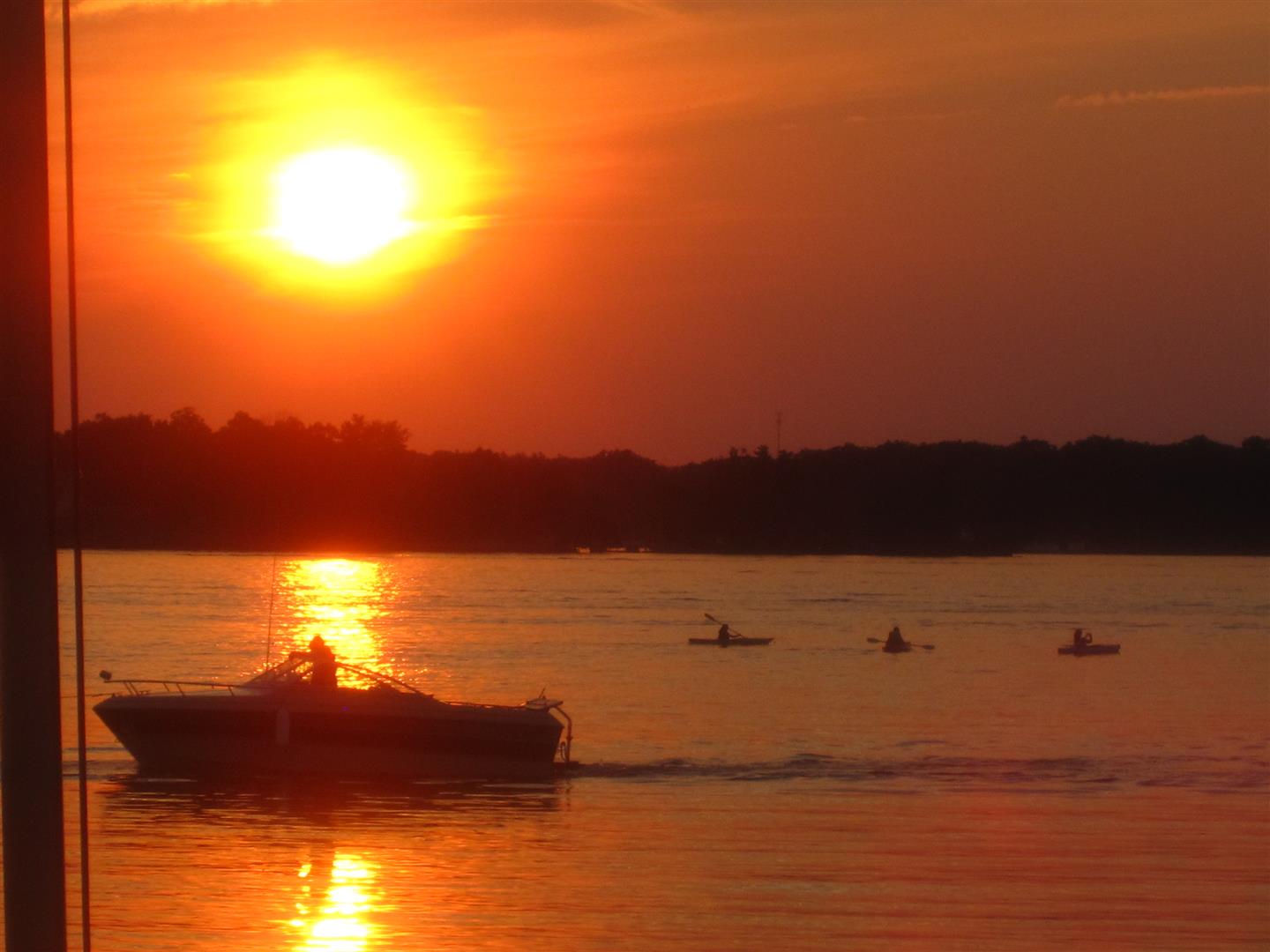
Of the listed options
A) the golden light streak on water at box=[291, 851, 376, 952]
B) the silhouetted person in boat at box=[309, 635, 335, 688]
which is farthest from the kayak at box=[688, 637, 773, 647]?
the golden light streak on water at box=[291, 851, 376, 952]

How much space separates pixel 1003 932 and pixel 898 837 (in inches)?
294

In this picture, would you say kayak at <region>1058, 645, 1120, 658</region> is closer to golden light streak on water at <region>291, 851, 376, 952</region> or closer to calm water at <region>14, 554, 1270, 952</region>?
calm water at <region>14, 554, 1270, 952</region>

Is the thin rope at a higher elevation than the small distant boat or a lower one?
higher

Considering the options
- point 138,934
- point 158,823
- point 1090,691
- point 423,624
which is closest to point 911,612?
point 423,624

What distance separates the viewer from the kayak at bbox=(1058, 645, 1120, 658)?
231ft

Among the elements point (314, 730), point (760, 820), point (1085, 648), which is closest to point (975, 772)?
point (760, 820)

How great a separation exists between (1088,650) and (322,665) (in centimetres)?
5168

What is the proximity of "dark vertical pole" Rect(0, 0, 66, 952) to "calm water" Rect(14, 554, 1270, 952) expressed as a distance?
12.2 m

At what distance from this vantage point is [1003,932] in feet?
54.7

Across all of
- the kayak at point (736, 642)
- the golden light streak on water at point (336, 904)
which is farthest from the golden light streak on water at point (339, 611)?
the golden light streak on water at point (336, 904)

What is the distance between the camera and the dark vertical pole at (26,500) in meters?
3.07

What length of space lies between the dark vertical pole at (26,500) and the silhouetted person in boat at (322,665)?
23.4 m

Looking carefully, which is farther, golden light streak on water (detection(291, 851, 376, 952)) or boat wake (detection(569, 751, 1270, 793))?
boat wake (detection(569, 751, 1270, 793))

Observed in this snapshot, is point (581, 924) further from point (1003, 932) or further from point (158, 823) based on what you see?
point (158, 823)
